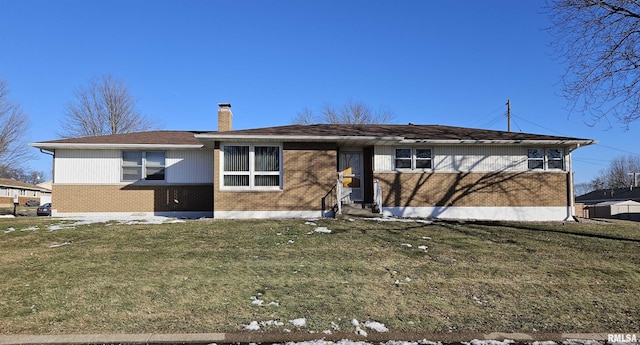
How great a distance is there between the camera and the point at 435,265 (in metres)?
8.15

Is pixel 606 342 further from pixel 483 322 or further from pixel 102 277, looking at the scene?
pixel 102 277

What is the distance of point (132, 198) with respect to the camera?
52.7 feet

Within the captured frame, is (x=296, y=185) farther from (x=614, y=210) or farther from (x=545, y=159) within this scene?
(x=614, y=210)

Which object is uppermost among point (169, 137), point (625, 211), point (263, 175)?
point (169, 137)

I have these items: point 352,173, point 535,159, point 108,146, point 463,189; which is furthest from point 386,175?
point 108,146

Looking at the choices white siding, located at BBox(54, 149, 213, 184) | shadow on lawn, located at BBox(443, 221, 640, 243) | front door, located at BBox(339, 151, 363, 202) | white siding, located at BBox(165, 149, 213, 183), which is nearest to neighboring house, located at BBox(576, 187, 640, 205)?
shadow on lawn, located at BBox(443, 221, 640, 243)

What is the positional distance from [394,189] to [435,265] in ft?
25.0

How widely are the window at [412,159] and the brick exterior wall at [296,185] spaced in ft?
9.15

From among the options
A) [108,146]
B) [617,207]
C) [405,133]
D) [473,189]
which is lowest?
[617,207]

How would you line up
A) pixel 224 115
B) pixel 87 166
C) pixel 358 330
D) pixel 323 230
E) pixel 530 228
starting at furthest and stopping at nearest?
pixel 224 115, pixel 87 166, pixel 530 228, pixel 323 230, pixel 358 330

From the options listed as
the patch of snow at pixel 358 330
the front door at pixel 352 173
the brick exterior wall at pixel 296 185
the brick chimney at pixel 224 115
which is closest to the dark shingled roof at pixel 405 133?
the brick exterior wall at pixel 296 185

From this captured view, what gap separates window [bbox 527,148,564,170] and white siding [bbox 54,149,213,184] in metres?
13.1

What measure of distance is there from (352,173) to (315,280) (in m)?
9.52

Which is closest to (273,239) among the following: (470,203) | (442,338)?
(442,338)
